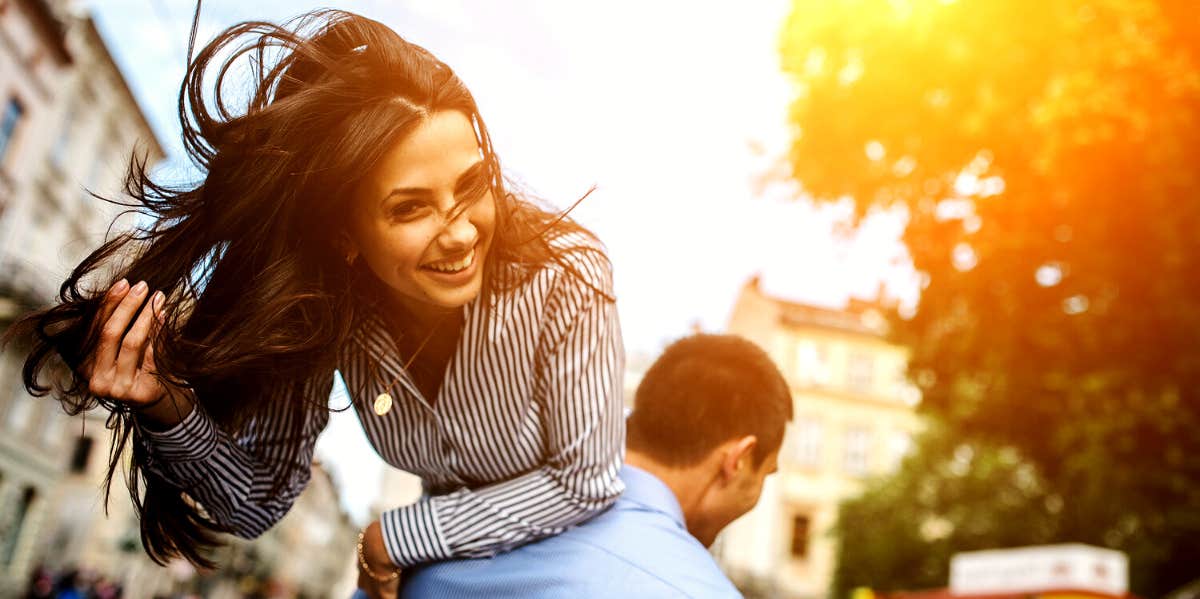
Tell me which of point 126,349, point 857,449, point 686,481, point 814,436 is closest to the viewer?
point 126,349

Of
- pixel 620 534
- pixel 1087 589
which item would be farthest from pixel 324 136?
pixel 1087 589

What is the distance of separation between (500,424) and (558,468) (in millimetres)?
135

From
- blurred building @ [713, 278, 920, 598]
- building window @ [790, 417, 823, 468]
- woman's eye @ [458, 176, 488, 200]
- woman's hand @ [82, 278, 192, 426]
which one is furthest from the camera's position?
building window @ [790, 417, 823, 468]

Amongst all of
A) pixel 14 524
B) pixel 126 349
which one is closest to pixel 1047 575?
pixel 126 349

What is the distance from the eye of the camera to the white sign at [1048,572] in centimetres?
1141

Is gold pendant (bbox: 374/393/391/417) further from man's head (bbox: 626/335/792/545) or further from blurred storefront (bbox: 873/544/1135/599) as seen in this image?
A: blurred storefront (bbox: 873/544/1135/599)

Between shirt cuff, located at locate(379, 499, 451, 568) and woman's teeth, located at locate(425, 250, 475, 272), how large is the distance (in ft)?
1.48

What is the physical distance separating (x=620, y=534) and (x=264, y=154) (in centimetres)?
90

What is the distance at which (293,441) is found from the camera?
6.52 ft

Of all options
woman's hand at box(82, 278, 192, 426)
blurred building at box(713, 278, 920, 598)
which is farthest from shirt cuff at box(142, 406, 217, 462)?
blurred building at box(713, 278, 920, 598)

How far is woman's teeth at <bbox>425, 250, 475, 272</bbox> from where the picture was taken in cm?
172

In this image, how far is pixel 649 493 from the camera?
6.86 ft

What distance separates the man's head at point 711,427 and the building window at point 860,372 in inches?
1719

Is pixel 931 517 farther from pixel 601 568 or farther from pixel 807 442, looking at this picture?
pixel 601 568
